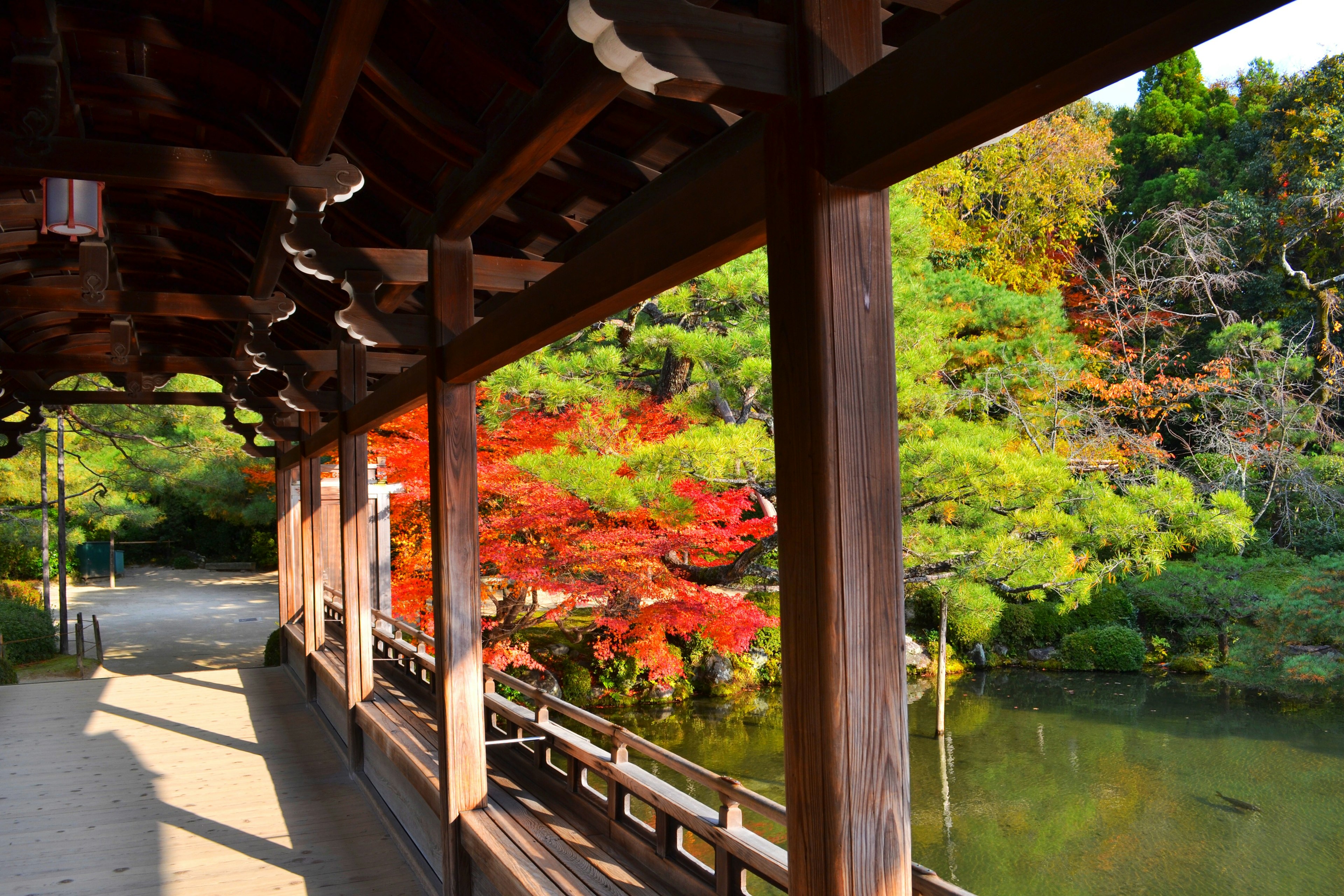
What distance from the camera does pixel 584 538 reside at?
26.9 ft

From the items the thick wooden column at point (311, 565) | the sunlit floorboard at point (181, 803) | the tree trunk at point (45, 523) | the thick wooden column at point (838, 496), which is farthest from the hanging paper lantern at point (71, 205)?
the tree trunk at point (45, 523)

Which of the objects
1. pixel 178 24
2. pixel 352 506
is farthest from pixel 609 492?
pixel 178 24

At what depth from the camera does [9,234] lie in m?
4.61

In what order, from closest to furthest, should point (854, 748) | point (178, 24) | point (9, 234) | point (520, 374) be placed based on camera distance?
1. point (854, 748)
2. point (178, 24)
3. point (9, 234)
4. point (520, 374)

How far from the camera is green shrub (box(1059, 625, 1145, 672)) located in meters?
12.1

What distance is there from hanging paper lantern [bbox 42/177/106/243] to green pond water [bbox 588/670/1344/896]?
4.16 m

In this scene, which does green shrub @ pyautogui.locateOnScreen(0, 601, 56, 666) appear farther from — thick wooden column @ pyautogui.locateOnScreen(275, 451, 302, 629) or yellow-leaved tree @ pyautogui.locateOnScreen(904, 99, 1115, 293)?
yellow-leaved tree @ pyautogui.locateOnScreen(904, 99, 1115, 293)

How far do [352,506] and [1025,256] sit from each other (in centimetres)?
1338

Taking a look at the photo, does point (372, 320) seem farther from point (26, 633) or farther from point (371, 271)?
point (26, 633)

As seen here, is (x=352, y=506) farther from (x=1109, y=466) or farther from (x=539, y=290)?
(x=1109, y=466)

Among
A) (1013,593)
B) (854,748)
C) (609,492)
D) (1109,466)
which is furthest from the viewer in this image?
(1013,593)

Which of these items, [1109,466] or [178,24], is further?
[1109,466]

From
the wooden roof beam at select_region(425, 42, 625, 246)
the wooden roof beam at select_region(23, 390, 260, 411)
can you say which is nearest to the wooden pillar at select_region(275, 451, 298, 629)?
the wooden roof beam at select_region(23, 390, 260, 411)

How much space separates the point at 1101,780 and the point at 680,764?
7.06 meters
